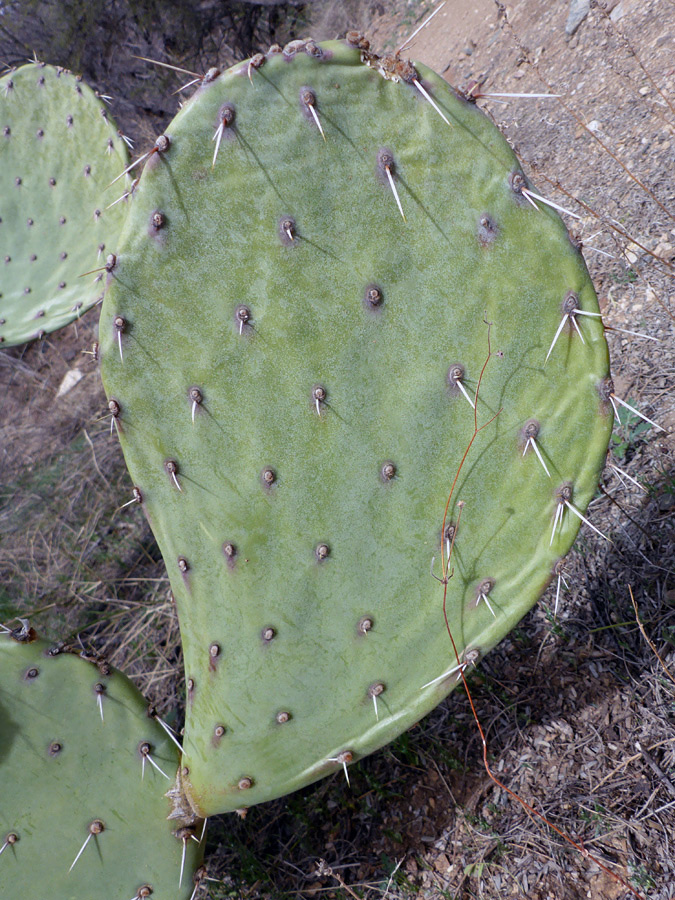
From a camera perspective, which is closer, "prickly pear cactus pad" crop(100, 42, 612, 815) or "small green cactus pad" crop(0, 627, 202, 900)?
"prickly pear cactus pad" crop(100, 42, 612, 815)

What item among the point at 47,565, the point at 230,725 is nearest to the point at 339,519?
the point at 230,725

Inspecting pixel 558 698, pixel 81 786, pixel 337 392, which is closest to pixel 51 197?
pixel 337 392

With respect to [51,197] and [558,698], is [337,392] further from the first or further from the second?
[51,197]

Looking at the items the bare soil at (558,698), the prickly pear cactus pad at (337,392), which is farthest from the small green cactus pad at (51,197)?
the prickly pear cactus pad at (337,392)

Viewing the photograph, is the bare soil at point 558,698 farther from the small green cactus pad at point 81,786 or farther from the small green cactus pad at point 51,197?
the small green cactus pad at point 51,197

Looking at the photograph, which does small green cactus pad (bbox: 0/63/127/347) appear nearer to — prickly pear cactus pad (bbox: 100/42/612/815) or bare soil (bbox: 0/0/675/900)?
bare soil (bbox: 0/0/675/900)

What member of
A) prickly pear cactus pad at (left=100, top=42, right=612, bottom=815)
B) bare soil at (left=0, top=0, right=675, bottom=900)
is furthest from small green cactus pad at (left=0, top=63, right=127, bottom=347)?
prickly pear cactus pad at (left=100, top=42, right=612, bottom=815)

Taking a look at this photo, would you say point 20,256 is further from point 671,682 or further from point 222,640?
point 671,682
